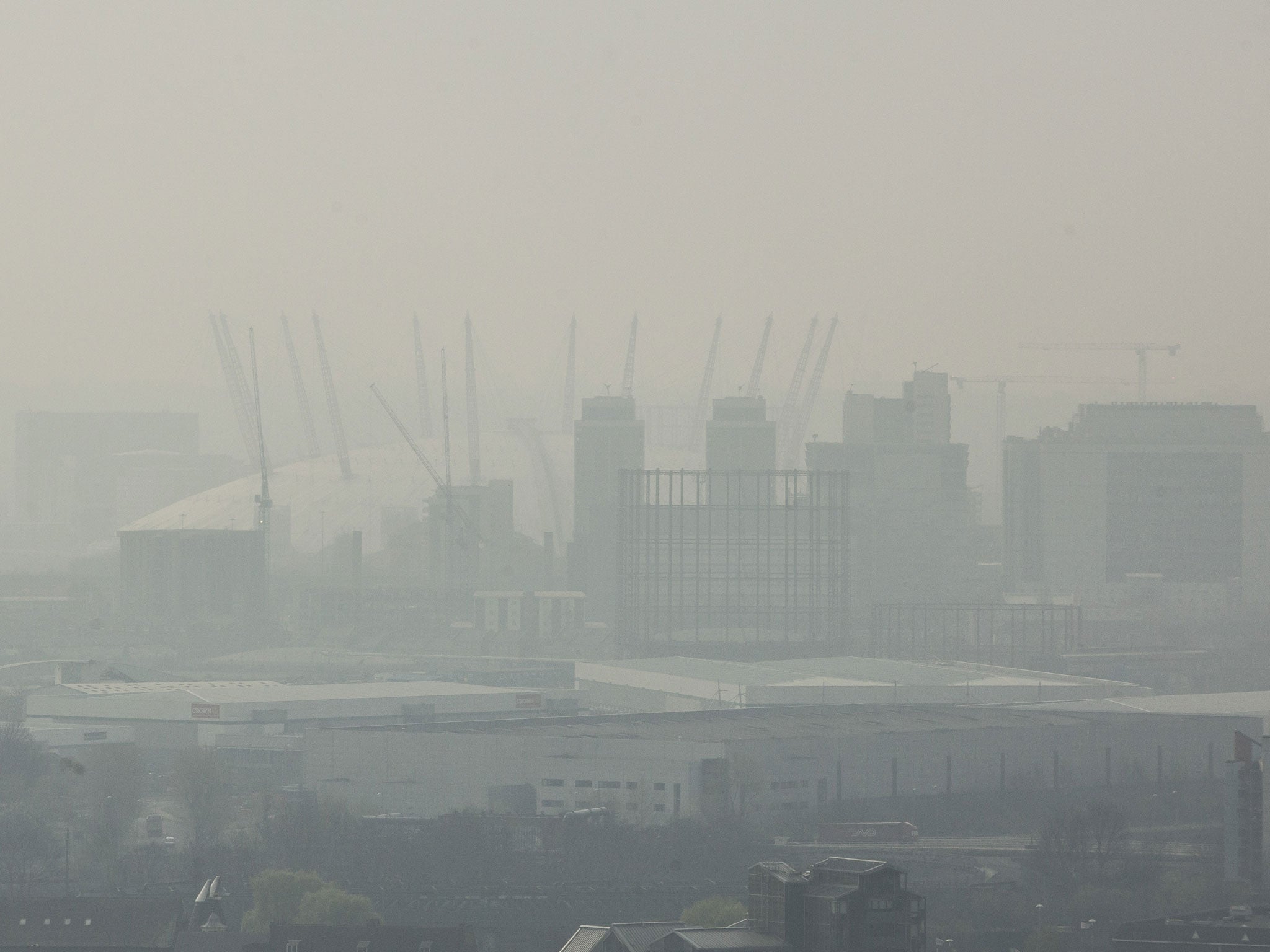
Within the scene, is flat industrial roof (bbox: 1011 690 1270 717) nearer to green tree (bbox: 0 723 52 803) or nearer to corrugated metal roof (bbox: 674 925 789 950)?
green tree (bbox: 0 723 52 803)

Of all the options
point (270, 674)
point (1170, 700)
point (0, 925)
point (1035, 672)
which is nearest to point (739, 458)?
point (270, 674)

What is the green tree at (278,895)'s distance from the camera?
968 inches

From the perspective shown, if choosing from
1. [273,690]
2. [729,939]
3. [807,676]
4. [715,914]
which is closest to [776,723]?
[273,690]

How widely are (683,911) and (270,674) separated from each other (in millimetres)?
41330

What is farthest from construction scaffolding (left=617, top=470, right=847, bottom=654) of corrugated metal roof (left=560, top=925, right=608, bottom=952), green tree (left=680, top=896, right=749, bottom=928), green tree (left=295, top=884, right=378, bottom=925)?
corrugated metal roof (left=560, top=925, right=608, bottom=952)

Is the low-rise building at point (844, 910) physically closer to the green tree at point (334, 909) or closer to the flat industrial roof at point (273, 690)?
the green tree at point (334, 909)

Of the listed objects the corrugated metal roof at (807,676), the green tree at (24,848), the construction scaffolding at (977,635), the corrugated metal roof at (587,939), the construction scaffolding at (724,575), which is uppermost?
the construction scaffolding at (724,575)

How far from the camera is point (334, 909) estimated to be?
24094 mm

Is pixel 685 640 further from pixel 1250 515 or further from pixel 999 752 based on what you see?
pixel 1250 515

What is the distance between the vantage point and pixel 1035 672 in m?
55.6

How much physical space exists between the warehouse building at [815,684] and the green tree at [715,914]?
931 inches

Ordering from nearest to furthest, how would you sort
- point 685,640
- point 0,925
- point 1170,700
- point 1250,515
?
point 0,925 < point 1170,700 < point 685,640 < point 1250,515

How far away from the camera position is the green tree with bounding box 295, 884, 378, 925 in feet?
78.3

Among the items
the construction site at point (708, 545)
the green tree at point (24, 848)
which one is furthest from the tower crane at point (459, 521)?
the green tree at point (24, 848)
